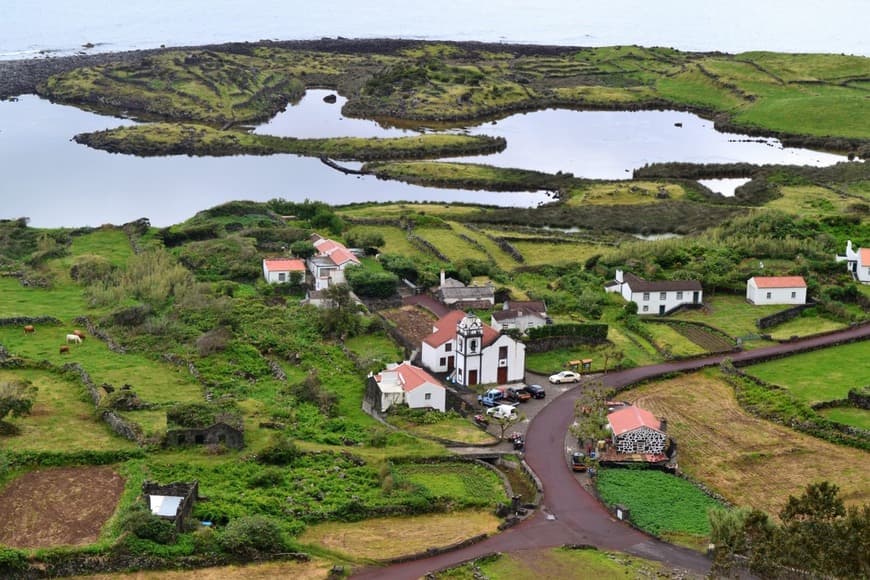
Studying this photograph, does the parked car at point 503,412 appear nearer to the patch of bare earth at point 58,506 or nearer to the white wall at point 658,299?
the patch of bare earth at point 58,506

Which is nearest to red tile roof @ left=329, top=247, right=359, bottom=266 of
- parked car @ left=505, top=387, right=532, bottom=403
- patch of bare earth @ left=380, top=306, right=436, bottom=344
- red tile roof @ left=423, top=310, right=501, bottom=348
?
patch of bare earth @ left=380, top=306, right=436, bottom=344

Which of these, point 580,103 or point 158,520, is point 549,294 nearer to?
point 158,520

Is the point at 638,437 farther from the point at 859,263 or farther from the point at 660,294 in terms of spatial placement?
the point at 859,263

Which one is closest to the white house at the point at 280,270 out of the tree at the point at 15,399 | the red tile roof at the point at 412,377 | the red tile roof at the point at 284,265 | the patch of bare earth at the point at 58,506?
the red tile roof at the point at 284,265

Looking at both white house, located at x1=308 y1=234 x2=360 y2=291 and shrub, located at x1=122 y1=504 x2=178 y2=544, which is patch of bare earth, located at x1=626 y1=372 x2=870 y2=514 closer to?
shrub, located at x1=122 y1=504 x2=178 y2=544

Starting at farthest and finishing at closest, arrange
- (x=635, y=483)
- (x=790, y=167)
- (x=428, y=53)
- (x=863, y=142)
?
(x=428, y=53) → (x=863, y=142) → (x=790, y=167) → (x=635, y=483)

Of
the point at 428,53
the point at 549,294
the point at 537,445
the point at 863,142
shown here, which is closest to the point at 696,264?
the point at 549,294
